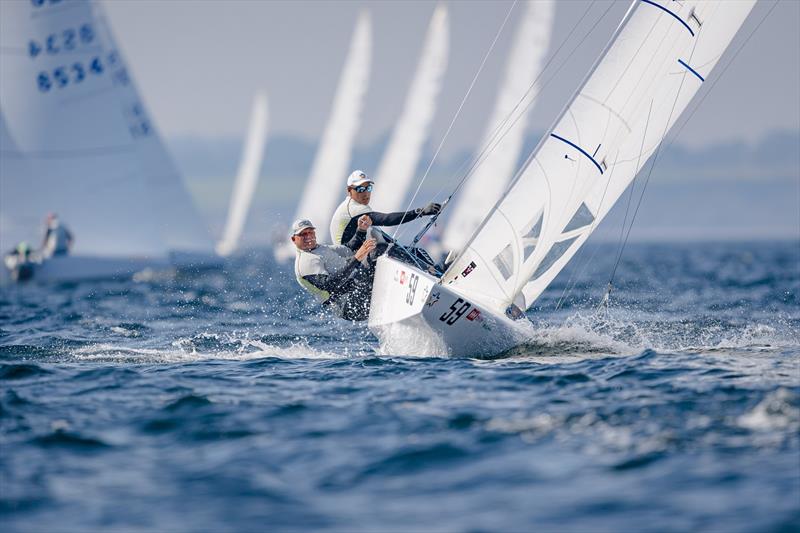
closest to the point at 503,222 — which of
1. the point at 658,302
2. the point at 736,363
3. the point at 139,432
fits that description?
the point at 736,363

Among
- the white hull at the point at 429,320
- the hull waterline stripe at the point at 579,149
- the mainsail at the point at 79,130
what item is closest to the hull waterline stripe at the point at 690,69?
the hull waterline stripe at the point at 579,149

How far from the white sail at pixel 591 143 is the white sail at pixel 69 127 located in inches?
708

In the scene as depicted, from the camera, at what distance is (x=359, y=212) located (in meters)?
10.3

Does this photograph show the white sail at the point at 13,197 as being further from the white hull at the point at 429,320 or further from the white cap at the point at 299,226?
the white hull at the point at 429,320

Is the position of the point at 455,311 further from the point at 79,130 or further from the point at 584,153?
the point at 79,130

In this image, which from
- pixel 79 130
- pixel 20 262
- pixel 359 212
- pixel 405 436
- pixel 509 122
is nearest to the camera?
pixel 405 436

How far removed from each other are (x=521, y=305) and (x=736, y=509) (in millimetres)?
5307

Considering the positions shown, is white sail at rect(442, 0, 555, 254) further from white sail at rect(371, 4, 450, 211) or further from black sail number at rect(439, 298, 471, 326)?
black sail number at rect(439, 298, 471, 326)

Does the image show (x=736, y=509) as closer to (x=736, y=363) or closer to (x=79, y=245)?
(x=736, y=363)

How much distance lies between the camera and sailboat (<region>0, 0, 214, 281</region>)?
82.1 feet

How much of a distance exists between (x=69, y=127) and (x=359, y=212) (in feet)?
56.5

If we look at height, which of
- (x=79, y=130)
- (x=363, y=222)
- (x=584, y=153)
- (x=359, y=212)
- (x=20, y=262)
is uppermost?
(x=79, y=130)

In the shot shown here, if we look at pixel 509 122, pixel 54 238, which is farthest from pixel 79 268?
pixel 509 122

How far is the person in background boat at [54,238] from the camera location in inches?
1029
